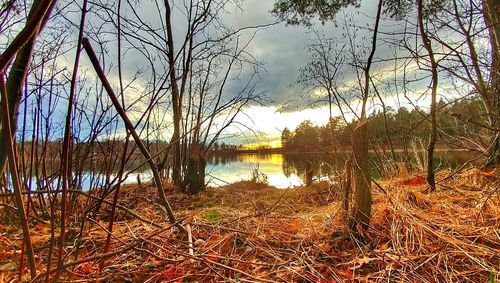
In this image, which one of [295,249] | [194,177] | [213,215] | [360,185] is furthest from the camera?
[194,177]

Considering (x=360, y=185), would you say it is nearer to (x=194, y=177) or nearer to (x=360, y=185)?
(x=360, y=185)

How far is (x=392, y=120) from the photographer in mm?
7848

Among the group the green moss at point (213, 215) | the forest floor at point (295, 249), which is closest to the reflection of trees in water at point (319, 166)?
the forest floor at point (295, 249)

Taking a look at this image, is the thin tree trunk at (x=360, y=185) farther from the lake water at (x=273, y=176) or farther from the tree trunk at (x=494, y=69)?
the tree trunk at (x=494, y=69)

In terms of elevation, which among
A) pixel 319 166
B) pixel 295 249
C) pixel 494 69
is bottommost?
pixel 295 249

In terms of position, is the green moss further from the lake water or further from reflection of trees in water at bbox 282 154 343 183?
reflection of trees in water at bbox 282 154 343 183

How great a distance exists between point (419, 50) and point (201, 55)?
3909 millimetres

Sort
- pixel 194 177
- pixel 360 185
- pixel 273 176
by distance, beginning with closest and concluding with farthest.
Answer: pixel 360 185 → pixel 194 177 → pixel 273 176

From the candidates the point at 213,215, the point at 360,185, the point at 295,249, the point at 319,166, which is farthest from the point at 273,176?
the point at 295,249

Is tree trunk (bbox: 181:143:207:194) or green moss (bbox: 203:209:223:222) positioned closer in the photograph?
green moss (bbox: 203:209:223:222)

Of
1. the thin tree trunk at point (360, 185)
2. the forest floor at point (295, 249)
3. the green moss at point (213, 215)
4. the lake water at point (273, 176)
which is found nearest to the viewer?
the forest floor at point (295, 249)

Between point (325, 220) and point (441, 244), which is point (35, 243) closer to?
point (325, 220)

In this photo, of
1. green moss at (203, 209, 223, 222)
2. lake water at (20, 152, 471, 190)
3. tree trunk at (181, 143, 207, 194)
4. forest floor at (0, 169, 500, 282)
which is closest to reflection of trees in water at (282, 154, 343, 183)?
lake water at (20, 152, 471, 190)

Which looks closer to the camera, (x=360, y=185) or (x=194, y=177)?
(x=360, y=185)
